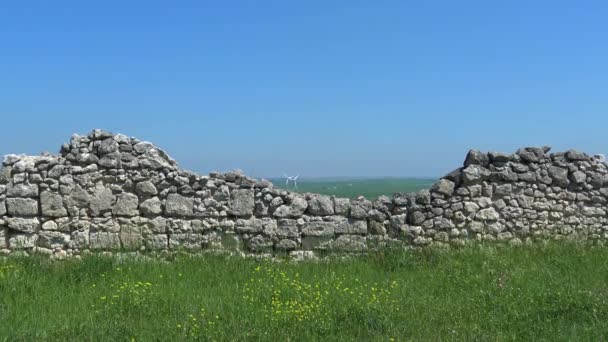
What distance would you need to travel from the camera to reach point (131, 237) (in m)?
10.2

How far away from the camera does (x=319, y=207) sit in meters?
10.6

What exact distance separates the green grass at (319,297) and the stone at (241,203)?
0.81 metres

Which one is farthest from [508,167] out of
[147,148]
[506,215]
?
[147,148]

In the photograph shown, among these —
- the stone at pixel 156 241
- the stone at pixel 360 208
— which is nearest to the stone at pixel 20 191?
the stone at pixel 156 241

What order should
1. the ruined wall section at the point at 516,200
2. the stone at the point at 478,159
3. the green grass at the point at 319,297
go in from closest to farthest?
the green grass at the point at 319,297 → the ruined wall section at the point at 516,200 → the stone at the point at 478,159

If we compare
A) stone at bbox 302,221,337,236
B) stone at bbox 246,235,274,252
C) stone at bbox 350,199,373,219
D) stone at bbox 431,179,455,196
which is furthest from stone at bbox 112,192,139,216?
stone at bbox 431,179,455,196

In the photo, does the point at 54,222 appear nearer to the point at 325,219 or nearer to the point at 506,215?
the point at 325,219

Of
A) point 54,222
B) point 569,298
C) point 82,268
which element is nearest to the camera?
point 569,298

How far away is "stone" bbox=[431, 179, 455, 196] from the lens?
10.9 m

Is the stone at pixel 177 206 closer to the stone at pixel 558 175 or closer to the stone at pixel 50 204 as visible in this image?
the stone at pixel 50 204

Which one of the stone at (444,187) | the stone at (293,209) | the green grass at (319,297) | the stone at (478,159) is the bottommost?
the green grass at (319,297)

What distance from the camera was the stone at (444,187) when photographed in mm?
10859

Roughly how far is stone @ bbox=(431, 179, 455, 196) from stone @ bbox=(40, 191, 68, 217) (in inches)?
240

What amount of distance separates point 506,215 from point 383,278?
307cm
